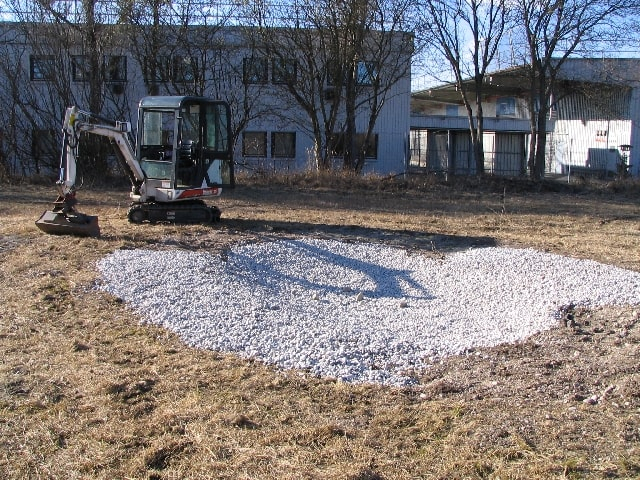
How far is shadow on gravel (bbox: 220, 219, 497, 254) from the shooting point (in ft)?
39.2

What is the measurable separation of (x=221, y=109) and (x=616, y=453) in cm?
1048

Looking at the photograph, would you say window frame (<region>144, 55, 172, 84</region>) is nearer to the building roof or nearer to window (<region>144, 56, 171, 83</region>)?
window (<region>144, 56, 171, 83</region>)

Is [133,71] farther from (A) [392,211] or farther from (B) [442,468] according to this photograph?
(B) [442,468]

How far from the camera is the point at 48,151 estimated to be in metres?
23.0

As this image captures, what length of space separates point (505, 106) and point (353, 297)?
1530 inches

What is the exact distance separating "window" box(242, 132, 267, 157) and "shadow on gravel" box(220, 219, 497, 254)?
15413 millimetres

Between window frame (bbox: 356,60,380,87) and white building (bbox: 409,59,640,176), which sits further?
white building (bbox: 409,59,640,176)

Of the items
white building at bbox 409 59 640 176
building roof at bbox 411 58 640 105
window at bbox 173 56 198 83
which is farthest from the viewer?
white building at bbox 409 59 640 176

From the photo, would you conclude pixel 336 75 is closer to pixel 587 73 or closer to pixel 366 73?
pixel 366 73

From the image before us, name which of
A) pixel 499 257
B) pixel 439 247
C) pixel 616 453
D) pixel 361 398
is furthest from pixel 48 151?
pixel 616 453

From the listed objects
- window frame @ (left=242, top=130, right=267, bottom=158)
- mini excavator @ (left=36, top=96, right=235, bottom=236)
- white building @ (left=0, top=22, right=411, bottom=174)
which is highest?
white building @ (left=0, top=22, right=411, bottom=174)

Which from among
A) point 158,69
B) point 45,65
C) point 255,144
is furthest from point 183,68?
point 255,144

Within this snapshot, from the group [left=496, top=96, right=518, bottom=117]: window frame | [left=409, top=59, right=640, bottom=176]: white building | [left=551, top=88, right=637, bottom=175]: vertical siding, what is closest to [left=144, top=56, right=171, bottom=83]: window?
[left=409, top=59, right=640, bottom=176]: white building

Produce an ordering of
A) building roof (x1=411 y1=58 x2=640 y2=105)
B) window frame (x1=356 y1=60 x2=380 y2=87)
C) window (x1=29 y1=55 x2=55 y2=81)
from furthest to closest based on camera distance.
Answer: building roof (x1=411 y1=58 x2=640 y2=105)
window frame (x1=356 y1=60 x2=380 y2=87)
window (x1=29 y1=55 x2=55 y2=81)
